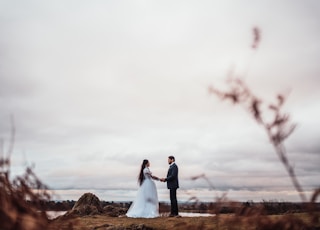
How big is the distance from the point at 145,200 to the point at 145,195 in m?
0.28

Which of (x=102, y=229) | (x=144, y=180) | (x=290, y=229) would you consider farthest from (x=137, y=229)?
(x=290, y=229)

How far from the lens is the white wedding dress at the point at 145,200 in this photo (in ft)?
62.0

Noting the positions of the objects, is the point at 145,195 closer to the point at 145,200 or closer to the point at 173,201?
the point at 145,200

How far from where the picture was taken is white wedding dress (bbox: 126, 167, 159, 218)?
18891 millimetres

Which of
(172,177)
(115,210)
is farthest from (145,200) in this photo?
(115,210)

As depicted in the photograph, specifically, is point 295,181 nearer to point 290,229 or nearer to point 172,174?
point 290,229

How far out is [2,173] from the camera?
8.06 ft

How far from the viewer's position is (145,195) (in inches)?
742

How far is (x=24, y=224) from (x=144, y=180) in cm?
1742

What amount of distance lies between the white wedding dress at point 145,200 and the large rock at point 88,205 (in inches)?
127

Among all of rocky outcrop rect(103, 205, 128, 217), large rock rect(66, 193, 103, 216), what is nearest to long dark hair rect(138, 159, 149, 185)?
large rock rect(66, 193, 103, 216)

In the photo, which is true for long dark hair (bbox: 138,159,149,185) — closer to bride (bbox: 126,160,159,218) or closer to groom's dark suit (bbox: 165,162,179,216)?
bride (bbox: 126,160,159,218)

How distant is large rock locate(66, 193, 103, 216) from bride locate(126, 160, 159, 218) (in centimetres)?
322

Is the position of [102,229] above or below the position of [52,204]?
above
